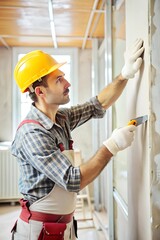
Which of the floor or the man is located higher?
the man

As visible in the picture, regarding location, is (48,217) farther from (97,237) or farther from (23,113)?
(23,113)

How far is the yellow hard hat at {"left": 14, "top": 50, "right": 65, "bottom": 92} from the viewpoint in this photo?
4.52ft

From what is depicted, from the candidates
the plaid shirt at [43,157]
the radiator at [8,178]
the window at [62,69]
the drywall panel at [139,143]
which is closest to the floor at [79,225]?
the radiator at [8,178]

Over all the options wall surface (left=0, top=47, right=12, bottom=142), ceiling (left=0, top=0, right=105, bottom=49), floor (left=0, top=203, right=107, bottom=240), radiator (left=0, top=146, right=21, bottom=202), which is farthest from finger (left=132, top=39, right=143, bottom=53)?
wall surface (left=0, top=47, right=12, bottom=142)

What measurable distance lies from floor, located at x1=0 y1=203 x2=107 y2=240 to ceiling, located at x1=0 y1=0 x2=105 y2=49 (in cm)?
249

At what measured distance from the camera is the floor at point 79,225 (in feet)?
8.88

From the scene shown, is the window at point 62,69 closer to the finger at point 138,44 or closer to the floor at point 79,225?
the floor at point 79,225

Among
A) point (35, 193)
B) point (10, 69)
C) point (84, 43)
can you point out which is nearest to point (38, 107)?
point (35, 193)

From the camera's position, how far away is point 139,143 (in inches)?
47.9

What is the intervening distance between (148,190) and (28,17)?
2.39 meters

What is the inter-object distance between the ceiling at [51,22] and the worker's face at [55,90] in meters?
1.25

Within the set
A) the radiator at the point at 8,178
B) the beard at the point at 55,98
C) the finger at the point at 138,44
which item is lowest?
the radiator at the point at 8,178

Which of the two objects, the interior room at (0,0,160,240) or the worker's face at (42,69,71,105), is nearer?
the interior room at (0,0,160,240)

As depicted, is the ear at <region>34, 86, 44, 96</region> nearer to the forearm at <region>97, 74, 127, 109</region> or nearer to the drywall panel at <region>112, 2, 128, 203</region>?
the forearm at <region>97, 74, 127, 109</region>
